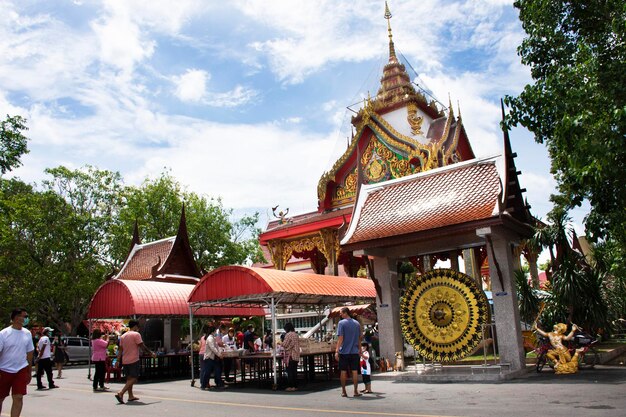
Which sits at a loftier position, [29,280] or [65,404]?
[29,280]

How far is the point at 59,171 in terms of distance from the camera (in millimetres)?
35062

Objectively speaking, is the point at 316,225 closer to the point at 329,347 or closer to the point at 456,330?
the point at 329,347

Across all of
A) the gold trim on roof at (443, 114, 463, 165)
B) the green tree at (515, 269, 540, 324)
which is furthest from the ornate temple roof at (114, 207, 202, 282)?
the green tree at (515, 269, 540, 324)

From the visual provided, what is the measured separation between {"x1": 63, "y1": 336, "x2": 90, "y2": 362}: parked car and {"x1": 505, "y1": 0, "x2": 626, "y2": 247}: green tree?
2903 cm

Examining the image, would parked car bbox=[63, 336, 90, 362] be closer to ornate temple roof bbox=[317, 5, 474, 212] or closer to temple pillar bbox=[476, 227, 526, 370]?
ornate temple roof bbox=[317, 5, 474, 212]

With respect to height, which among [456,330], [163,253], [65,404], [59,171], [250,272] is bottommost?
[65,404]

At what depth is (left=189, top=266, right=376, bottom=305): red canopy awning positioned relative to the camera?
1386 cm

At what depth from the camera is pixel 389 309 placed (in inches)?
584

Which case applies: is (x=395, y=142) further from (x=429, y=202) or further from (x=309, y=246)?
(x=429, y=202)

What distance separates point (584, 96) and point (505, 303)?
5.06 metres

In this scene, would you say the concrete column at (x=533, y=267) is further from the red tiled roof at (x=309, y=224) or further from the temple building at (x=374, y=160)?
the red tiled roof at (x=309, y=224)

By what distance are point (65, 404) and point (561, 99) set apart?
1225 centimetres

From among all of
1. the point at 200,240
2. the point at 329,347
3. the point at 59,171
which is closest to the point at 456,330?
the point at 329,347

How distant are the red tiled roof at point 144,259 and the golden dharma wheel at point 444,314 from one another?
15.0m
